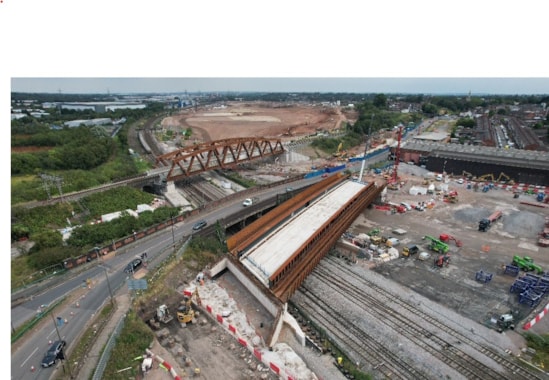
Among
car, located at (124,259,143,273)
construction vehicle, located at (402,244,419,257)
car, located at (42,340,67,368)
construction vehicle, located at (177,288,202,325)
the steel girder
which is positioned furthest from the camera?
the steel girder

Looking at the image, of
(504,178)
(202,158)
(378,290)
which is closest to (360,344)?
(378,290)

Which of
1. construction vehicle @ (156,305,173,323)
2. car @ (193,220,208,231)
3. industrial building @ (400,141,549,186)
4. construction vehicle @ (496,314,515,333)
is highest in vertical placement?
industrial building @ (400,141,549,186)

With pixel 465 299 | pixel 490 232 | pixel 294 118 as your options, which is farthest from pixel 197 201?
pixel 294 118

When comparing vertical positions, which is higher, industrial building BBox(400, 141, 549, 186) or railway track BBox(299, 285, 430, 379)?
industrial building BBox(400, 141, 549, 186)

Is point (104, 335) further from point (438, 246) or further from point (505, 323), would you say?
point (438, 246)

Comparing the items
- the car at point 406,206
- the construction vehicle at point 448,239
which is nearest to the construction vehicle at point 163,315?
the construction vehicle at point 448,239

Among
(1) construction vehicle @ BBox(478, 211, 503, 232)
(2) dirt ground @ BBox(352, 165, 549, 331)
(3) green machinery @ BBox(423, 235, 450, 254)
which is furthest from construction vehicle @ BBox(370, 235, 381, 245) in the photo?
(1) construction vehicle @ BBox(478, 211, 503, 232)

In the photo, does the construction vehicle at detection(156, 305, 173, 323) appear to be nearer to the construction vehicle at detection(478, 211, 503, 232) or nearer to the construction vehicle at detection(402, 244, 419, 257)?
the construction vehicle at detection(402, 244, 419, 257)
